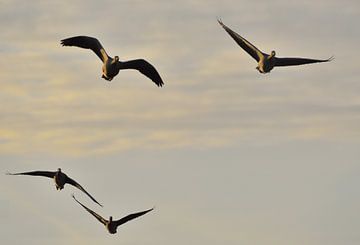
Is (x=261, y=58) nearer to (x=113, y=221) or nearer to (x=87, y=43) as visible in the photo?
(x=87, y=43)

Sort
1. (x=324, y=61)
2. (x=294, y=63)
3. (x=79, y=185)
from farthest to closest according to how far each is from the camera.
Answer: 1. (x=79, y=185)
2. (x=294, y=63)
3. (x=324, y=61)

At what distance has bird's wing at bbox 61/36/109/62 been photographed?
92625 mm

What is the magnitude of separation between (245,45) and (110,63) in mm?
9624

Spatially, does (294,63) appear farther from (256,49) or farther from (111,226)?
(111,226)

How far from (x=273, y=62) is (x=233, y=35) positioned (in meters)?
3.55

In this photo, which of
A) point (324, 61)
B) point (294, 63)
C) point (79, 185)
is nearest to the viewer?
point (324, 61)

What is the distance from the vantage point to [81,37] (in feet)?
308

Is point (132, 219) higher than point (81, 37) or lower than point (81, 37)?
lower

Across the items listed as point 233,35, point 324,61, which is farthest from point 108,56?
point 324,61

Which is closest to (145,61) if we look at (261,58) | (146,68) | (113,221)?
(146,68)

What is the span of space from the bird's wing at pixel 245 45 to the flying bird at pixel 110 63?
6.06 m

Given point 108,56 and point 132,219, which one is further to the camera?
point 132,219

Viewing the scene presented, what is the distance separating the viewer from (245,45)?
92938mm

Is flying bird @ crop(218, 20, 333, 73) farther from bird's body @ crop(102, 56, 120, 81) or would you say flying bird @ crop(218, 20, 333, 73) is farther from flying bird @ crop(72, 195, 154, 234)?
flying bird @ crop(72, 195, 154, 234)
